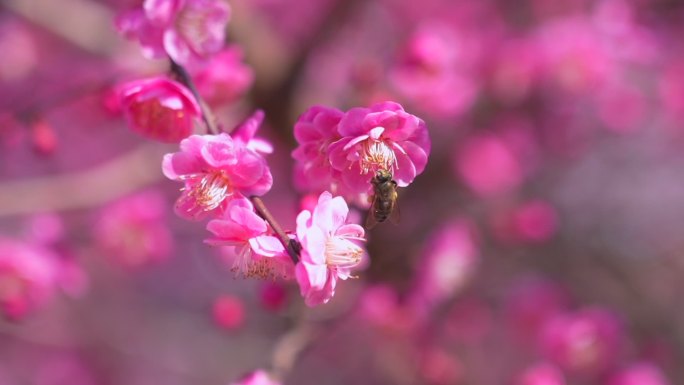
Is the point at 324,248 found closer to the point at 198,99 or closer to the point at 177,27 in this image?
the point at 198,99

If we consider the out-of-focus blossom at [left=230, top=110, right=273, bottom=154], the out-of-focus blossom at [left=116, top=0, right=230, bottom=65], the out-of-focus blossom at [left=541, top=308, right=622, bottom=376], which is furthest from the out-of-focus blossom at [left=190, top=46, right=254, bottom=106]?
the out-of-focus blossom at [left=541, top=308, right=622, bottom=376]

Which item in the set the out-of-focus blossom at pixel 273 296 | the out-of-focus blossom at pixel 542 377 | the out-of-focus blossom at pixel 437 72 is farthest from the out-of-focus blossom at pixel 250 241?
the out-of-focus blossom at pixel 542 377

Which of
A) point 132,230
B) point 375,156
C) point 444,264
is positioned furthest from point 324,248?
point 132,230

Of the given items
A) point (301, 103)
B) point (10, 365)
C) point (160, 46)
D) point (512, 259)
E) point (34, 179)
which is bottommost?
point (10, 365)

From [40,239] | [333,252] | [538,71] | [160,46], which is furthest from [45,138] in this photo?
[538,71]

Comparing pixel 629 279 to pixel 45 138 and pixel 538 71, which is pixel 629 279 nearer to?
pixel 538 71

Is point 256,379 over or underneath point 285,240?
underneath

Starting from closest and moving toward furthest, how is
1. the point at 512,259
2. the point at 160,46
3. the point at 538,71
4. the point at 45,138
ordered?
1. the point at 160,46
2. the point at 45,138
3. the point at 538,71
4. the point at 512,259
